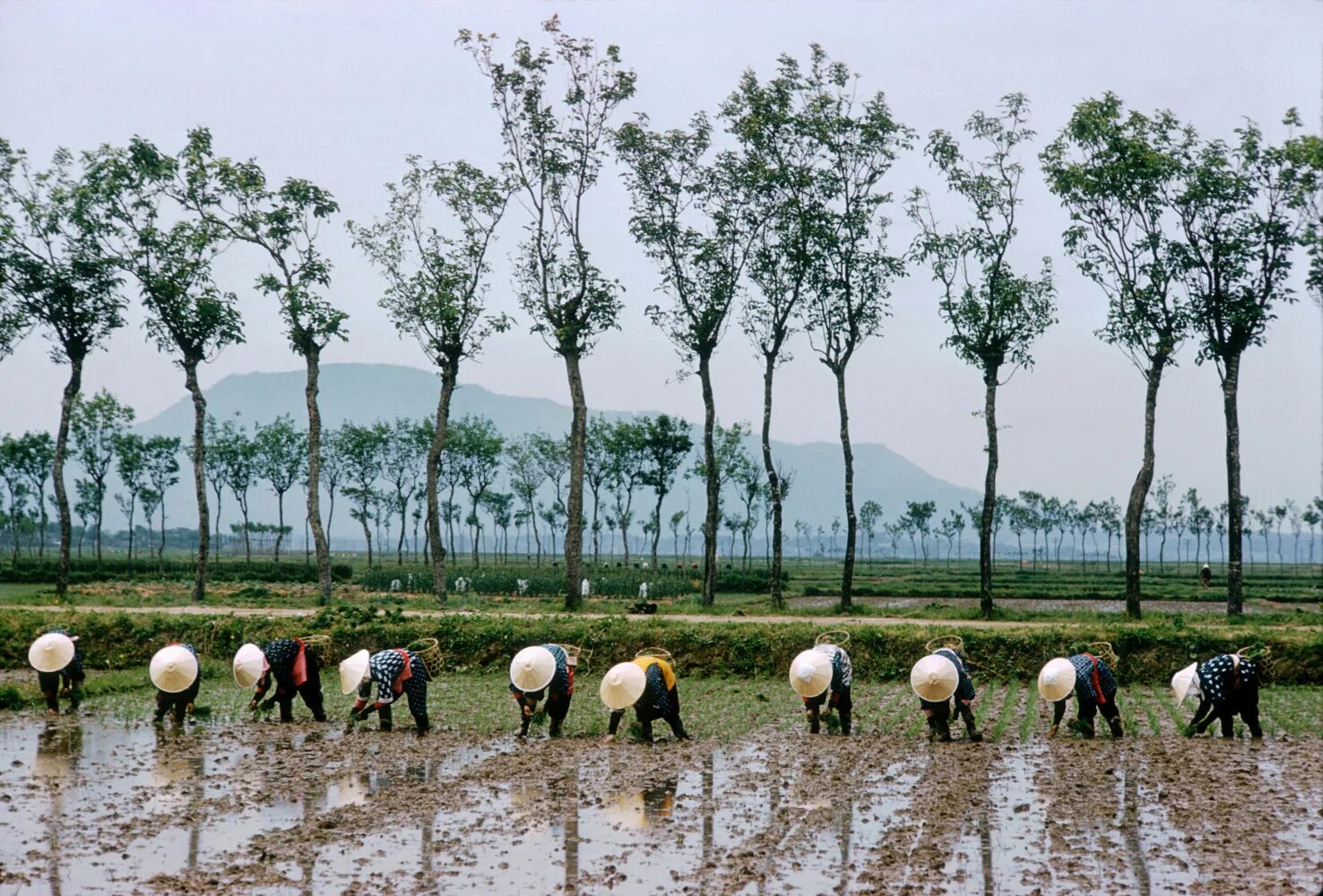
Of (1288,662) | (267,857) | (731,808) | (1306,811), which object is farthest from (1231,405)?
(267,857)

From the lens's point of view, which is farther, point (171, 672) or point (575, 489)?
point (575, 489)

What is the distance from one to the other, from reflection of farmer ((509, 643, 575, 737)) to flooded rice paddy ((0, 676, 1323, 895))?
20.6 inches

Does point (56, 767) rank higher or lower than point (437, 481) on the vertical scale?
lower

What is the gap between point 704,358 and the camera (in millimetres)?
37125

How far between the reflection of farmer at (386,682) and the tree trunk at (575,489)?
52.6 ft

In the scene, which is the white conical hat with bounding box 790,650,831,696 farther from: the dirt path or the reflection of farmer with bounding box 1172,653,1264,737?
the dirt path

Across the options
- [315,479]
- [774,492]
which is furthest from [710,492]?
[315,479]

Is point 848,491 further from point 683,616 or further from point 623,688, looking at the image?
point 623,688

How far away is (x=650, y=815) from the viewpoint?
39.2ft

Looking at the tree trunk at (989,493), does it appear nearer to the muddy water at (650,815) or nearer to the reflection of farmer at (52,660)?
the muddy water at (650,815)

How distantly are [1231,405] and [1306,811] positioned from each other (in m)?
21.8

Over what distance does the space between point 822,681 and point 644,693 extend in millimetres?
2538

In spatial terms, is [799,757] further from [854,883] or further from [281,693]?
[281,693]

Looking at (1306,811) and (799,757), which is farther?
(799,757)
